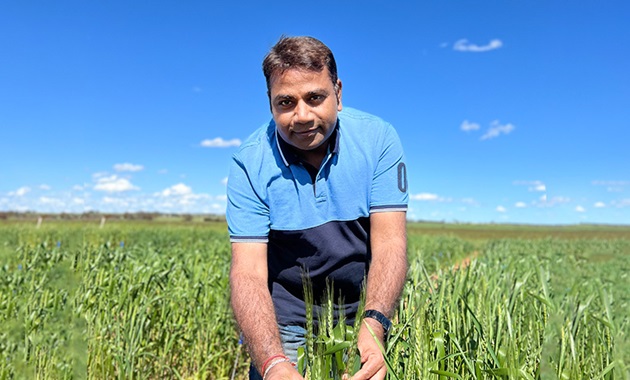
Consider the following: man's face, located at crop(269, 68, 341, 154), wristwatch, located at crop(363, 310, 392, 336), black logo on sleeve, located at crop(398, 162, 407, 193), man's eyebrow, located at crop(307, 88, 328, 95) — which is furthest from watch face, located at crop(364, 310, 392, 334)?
man's eyebrow, located at crop(307, 88, 328, 95)

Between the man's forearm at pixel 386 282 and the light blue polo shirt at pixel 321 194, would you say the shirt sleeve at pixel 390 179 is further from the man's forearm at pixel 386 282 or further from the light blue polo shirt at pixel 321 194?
the man's forearm at pixel 386 282

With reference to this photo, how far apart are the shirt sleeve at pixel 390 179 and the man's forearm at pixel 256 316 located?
658mm

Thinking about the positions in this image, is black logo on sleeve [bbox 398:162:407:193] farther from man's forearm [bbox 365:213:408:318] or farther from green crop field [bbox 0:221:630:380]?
green crop field [bbox 0:221:630:380]

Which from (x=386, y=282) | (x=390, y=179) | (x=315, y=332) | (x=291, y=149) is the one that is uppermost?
(x=291, y=149)

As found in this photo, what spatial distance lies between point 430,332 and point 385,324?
9.7 inches

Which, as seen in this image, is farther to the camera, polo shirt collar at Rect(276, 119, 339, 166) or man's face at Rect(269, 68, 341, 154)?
polo shirt collar at Rect(276, 119, 339, 166)

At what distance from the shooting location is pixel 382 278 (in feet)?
7.06

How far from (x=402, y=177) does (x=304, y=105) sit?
2.08 feet

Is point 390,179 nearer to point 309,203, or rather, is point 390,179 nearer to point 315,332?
point 309,203

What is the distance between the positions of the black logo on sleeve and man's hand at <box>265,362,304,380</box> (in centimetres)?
99

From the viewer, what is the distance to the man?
2.15 meters

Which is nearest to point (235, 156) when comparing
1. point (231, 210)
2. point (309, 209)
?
point (231, 210)

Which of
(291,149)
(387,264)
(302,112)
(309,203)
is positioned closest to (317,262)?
(309,203)

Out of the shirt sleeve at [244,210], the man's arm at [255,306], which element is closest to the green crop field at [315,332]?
the man's arm at [255,306]
